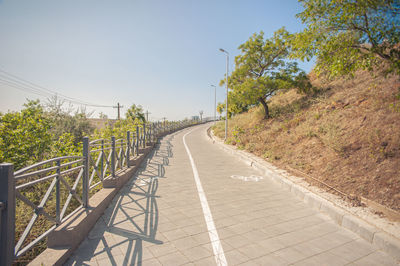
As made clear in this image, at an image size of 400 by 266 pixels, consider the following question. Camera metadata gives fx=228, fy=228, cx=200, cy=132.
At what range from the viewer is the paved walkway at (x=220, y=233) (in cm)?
314

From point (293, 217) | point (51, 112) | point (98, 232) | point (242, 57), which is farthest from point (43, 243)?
point (51, 112)

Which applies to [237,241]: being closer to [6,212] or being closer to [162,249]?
[162,249]

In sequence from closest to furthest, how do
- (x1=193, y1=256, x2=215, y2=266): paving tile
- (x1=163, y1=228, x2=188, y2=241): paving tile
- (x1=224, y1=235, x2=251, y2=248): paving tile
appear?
(x1=193, y1=256, x2=215, y2=266): paving tile < (x1=224, y1=235, x2=251, y2=248): paving tile < (x1=163, y1=228, x2=188, y2=241): paving tile

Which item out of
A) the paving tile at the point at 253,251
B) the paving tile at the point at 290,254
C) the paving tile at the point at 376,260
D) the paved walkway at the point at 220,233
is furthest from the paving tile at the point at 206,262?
the paving tile at the point at 376,260

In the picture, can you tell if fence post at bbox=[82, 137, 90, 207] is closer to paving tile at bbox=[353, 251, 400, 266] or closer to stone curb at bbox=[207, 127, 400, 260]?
paving tile at bbox=[353, 251, 400, 266]

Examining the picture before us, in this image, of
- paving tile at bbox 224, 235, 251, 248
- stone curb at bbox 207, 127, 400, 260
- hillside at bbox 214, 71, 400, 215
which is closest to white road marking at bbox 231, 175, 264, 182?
stone curb at bbox 207, 127, 400, 260

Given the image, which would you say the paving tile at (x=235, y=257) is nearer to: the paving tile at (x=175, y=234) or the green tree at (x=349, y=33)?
the paving tile at (x=175, y=234)

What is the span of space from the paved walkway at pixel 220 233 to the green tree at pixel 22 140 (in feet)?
22.9

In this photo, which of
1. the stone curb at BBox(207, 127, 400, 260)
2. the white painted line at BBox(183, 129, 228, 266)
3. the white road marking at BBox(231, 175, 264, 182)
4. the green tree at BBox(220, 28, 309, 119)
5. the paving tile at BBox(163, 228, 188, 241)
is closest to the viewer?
the white painted line at BBox(183, 129, 228, 266)

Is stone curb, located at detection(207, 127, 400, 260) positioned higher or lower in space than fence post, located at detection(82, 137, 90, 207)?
lower

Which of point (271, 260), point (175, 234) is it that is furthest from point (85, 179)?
point (271, 260)

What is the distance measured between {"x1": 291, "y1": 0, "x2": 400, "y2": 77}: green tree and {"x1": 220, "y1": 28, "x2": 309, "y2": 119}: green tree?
1002cm

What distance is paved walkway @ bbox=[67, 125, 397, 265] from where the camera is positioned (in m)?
3.14

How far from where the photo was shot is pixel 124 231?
392cm
